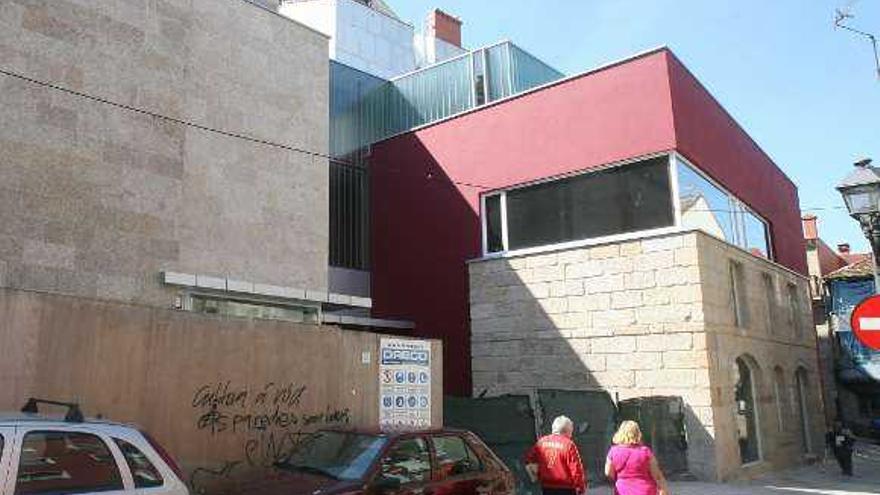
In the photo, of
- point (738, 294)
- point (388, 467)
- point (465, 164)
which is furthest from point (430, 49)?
point (388, 467)

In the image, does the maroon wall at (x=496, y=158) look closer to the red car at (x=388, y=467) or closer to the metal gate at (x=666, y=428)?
the metal gate at (x=666, y=428)

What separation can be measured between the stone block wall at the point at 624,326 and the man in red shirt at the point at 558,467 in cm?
662

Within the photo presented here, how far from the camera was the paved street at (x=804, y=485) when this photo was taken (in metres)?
13.2

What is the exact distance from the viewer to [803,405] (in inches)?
792

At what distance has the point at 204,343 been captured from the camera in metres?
8.85

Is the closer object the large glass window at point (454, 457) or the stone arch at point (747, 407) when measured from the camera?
the large glass window at point (454, 457)

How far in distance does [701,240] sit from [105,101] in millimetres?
10864

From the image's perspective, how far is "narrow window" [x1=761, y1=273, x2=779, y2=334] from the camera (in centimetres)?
1854

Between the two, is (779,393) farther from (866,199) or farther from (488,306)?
(866,199)

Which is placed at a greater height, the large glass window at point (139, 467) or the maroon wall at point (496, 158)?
the maroon wall at point (496, 158)

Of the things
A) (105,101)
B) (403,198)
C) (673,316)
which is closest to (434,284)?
(403,198)

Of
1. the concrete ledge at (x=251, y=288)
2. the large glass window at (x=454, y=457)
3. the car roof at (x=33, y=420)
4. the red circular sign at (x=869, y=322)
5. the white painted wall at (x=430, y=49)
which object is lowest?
the large glass window at (x=454, y=457)

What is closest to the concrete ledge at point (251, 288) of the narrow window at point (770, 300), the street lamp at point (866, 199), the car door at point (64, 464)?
the car door at point (64, 464)

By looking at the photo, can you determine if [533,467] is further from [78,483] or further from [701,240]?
[701,240]
